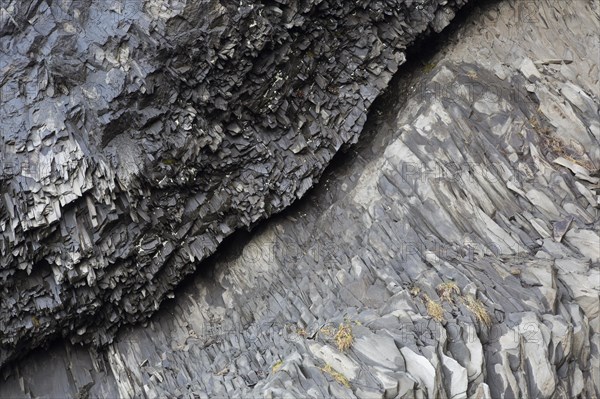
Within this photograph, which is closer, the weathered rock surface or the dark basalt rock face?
the weathered rock surface

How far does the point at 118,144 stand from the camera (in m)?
10.1

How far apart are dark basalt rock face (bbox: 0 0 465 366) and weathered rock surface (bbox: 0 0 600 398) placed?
789mm

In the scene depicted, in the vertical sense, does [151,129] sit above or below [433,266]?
above

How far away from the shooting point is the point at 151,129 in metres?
10.3

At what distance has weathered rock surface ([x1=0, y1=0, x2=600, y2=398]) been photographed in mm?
8297

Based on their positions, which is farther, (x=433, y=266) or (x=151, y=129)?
(x=151, y=129)

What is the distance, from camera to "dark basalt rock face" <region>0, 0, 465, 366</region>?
9789 mm

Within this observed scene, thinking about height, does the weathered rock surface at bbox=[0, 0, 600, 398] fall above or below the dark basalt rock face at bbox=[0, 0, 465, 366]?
below

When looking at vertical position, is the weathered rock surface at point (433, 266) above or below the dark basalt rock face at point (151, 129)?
below

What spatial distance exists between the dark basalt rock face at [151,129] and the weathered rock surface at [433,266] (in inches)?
31.1

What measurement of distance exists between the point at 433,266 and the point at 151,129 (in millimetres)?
5501

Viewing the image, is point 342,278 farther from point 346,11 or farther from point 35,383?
point 35,383

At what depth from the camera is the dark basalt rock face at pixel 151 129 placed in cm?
979

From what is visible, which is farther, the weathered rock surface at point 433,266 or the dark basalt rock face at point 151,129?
the dark basalt rock face at point 151,129
